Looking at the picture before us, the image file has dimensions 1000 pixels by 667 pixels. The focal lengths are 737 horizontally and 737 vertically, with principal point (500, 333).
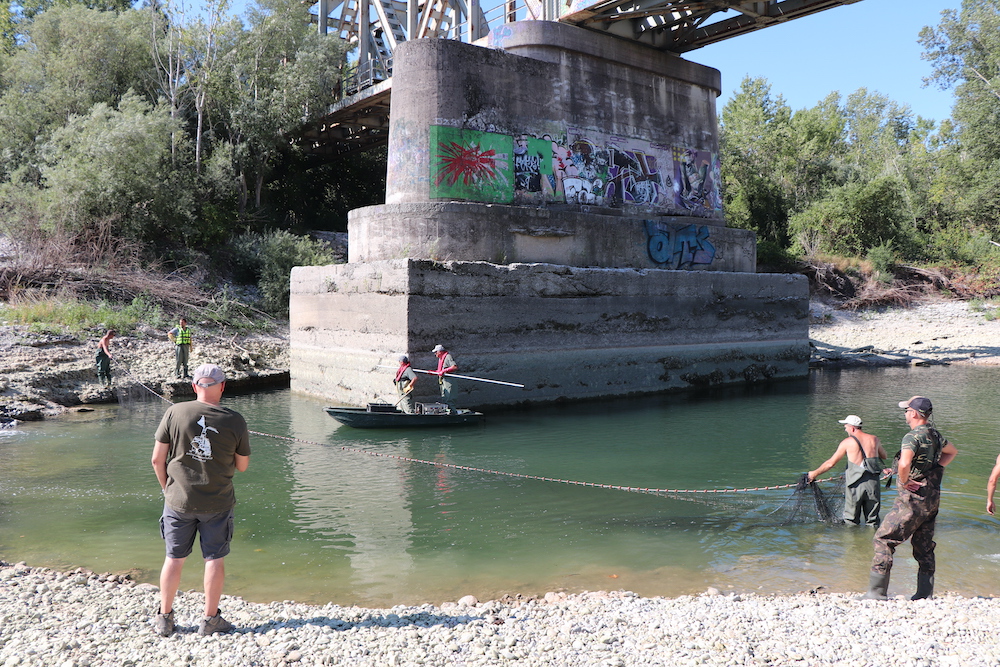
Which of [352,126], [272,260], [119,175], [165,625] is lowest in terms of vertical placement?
[165,625]

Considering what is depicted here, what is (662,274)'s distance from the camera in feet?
67.8

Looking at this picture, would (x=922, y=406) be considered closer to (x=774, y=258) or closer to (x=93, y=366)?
(x=93, y=366)

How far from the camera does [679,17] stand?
68.6 ft

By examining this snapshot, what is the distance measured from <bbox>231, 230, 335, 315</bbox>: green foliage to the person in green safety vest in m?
6.78

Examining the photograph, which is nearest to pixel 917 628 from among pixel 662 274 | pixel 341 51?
pixel 662 274

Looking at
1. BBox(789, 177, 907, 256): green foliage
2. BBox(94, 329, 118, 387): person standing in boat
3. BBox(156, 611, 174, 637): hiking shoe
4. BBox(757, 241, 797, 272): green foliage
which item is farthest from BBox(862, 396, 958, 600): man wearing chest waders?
BBox(789, 177, 907, 256): green foliage

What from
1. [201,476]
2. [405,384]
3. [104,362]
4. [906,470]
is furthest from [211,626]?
[104,362]

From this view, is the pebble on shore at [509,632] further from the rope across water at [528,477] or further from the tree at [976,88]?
the tree at [976,88]

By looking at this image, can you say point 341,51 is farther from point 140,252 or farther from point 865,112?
point 865,112

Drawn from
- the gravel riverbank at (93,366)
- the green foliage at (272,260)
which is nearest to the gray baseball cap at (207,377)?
the gravel riverbank at (93,366)

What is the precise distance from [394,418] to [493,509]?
547 cm

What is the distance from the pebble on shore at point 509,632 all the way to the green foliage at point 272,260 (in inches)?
786

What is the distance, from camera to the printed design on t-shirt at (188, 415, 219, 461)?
16.9 feet

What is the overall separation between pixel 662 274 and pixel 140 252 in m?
17.6
